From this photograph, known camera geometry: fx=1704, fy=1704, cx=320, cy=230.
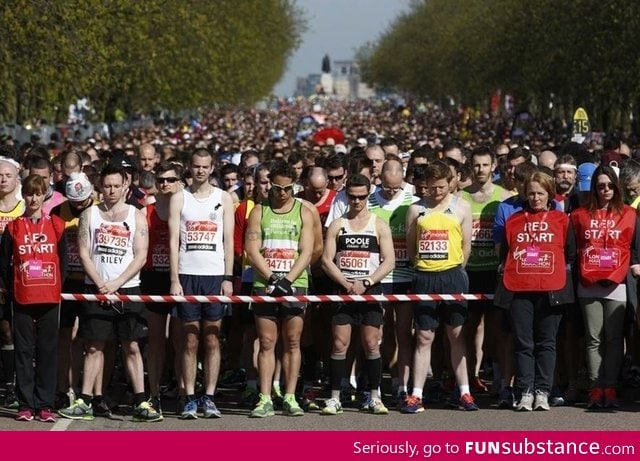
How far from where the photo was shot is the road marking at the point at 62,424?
37.8 ft

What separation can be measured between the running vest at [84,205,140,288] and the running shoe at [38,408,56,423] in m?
1.02

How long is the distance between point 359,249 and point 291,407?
4.08ft

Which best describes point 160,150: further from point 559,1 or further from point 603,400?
point 559,1

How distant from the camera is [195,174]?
1245 cm

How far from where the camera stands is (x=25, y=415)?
1187cm

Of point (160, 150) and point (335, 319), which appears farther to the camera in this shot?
point (160, 150)

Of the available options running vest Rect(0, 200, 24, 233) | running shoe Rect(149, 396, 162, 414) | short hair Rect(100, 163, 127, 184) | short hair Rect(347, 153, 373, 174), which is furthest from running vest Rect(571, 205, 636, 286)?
running vest Rect(0, 200, 24, 233)

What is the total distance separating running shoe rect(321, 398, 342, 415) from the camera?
12.3m

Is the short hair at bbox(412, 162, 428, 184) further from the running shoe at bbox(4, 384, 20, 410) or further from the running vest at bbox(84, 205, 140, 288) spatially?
the running shoe at bbox(4, 384, 20, 410)

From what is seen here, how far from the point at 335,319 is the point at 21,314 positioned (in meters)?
2.26

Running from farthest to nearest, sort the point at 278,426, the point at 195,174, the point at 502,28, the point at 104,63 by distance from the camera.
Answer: the point at 502,28, the point at 104,63, the point at 195,174, the point at 278,426

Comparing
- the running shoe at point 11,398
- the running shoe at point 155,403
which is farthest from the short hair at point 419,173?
the running shoe at point 11,398

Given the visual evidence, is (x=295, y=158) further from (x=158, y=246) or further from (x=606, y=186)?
(x=606, y=186)

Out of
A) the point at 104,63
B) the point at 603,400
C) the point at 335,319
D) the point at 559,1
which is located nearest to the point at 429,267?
the point at 335,319
